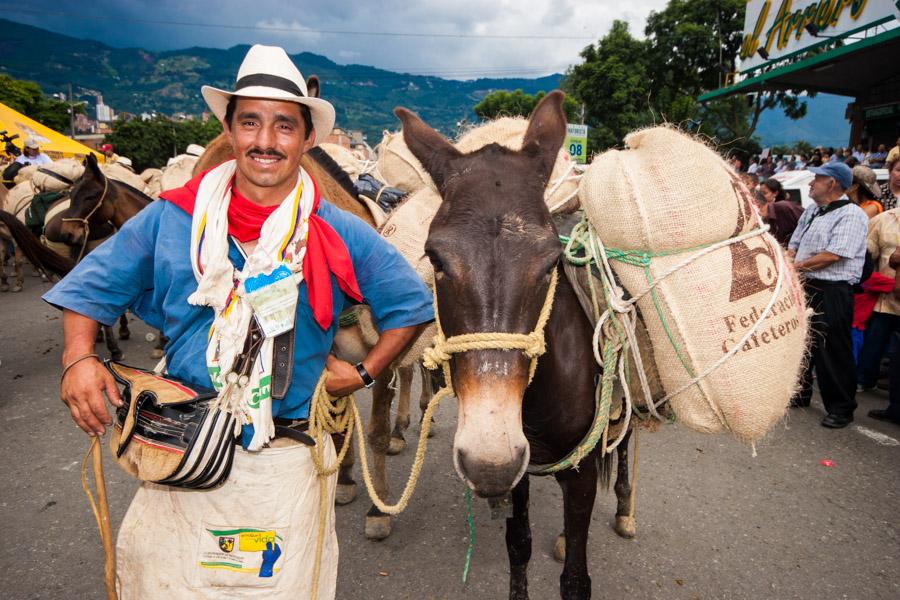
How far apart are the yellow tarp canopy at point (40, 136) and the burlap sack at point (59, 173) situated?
34.3 ft

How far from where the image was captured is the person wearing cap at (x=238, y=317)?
1624 millimetres

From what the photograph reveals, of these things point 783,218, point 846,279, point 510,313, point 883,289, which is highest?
point 783,218

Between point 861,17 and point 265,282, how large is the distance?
19.8m

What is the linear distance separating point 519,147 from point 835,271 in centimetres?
428

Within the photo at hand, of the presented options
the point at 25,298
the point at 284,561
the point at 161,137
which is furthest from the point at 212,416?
the point at 161,137

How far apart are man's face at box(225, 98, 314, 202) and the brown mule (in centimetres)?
50

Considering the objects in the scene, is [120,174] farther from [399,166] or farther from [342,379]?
[342,379]

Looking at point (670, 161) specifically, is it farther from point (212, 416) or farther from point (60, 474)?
point (60, 474)

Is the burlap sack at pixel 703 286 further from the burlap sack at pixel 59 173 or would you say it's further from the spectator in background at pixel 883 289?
the burlap sack at pixel 59 173

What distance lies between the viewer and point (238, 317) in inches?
64.2

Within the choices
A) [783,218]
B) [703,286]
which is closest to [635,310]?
[703,286]

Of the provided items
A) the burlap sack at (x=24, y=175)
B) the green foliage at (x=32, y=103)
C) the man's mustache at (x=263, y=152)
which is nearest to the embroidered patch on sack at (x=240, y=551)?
the man's mustache at (x=263, y=152)

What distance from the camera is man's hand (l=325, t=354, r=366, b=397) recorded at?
187cm

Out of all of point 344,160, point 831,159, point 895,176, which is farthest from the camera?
point 831,159
